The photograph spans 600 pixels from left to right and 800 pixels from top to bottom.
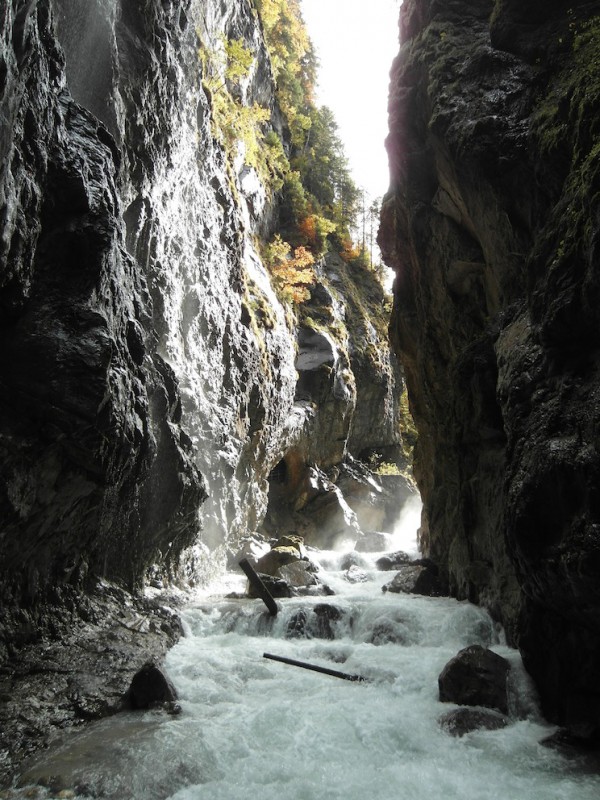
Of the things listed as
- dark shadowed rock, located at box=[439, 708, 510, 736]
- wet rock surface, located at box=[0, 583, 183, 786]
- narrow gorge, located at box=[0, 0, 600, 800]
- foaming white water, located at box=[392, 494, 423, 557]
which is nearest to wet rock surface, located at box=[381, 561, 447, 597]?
narrow gorge, located at box=[0, 0, 600, 800]

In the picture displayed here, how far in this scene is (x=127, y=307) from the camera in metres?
11.0

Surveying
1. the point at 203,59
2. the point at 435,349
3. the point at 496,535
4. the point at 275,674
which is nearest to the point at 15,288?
the point at 275,674

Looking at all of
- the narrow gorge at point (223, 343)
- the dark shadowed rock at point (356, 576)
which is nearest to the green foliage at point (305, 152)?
the narrow gorge at point (223, 343)

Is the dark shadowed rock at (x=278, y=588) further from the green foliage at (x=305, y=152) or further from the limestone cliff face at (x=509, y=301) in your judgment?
the green foliage at (x=305, y=152)

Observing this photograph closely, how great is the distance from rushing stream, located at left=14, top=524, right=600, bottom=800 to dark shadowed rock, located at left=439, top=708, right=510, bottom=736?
0.38 ft

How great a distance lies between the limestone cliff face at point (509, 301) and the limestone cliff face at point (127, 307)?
22.2 feet

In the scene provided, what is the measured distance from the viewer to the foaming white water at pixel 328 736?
5754 mm

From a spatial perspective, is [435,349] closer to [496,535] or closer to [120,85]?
[496,535]

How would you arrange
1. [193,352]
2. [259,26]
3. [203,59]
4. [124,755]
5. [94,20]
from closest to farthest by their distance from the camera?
[124,755], [94,20], [193,352], [203,59], [259,26]

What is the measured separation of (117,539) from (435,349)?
10.7 metres

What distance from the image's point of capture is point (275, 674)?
9.66 meters

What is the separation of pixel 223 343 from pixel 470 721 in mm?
15771

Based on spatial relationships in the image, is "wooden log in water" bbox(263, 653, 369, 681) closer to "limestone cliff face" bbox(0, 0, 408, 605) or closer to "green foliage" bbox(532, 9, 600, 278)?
"limestone cliff face" bbox(0, 0, 408, 605)

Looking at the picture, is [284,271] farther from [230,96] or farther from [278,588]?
[278,588]
